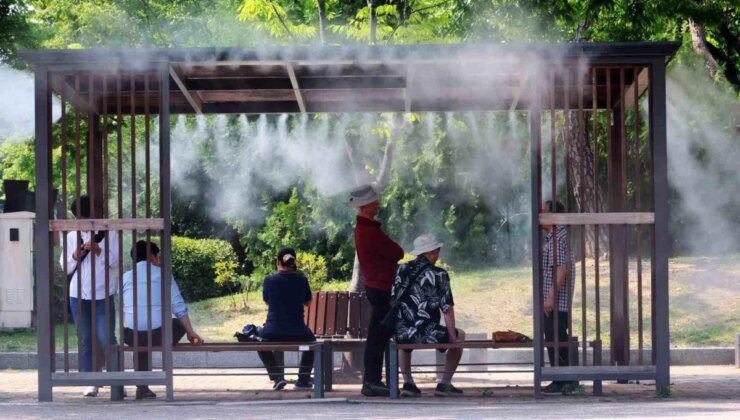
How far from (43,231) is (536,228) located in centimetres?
415

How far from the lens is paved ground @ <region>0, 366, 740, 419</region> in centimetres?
971

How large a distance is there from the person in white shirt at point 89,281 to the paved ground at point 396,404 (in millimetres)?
525

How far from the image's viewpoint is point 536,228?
35.9ft

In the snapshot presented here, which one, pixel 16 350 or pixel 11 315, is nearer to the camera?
pixel 16 350

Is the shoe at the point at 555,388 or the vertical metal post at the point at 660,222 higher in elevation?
the vertical metal post at the point at 660,222

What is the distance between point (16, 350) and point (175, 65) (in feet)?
27.1

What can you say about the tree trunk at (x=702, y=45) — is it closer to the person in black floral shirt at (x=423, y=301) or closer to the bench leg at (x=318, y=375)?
the person in black floral shirt at (x=423, y=301)

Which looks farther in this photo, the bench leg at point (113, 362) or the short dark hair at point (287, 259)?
Result: the short dark hair at point (287, 259)

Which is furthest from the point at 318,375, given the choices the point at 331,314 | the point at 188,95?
the point at 188,95

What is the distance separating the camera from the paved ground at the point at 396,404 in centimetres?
971

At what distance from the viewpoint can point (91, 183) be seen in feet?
38.4

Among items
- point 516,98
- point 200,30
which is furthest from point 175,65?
point 200,30

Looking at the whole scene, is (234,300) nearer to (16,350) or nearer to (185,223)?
(16,350)

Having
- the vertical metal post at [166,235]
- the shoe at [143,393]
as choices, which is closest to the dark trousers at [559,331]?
the vertical metal post at [166,235]
